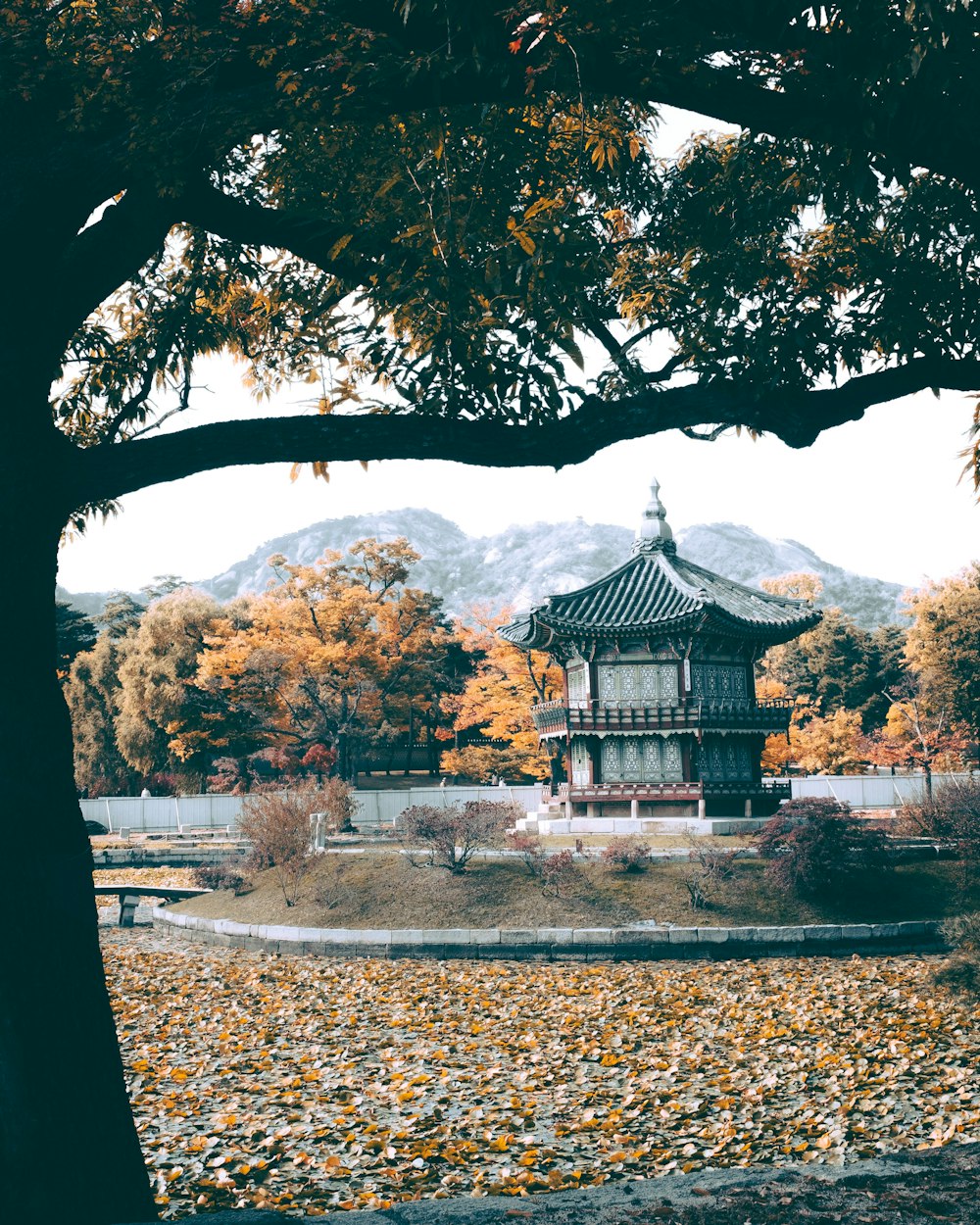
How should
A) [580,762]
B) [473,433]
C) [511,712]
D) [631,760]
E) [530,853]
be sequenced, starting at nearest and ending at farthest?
[473,433] < [530,853] < [631,760] < [580,762] < [511,712]

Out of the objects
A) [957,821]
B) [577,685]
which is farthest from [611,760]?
[957,821]

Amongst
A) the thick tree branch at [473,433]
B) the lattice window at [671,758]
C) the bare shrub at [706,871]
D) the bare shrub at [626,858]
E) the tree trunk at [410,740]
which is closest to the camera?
the thick tree branch at [473,433]

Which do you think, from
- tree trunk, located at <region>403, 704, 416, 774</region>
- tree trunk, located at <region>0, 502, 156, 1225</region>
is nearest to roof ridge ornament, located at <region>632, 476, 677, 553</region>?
tree trunk, located at <region>403, 704, 416, 774</region>

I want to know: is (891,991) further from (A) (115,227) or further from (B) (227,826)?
(B) (227,826)

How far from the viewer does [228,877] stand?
2508 centimetres

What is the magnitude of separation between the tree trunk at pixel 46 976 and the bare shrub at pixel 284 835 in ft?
56.6

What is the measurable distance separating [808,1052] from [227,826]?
117 ft

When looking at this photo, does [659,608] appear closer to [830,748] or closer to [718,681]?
[718,681]

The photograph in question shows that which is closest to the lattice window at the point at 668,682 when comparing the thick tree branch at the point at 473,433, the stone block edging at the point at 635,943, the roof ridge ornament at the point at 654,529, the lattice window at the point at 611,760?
the lattice window at the point at 611,760

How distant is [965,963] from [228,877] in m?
17.4

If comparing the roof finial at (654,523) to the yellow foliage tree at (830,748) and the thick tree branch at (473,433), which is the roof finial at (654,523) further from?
the thick tree branch at (473,433)

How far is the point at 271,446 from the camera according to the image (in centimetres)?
573

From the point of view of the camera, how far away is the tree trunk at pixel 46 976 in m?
4.70

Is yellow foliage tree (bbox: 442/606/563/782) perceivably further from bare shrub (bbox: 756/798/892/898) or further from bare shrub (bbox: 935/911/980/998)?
bare shrub (bbox: 935/911/980/998)
